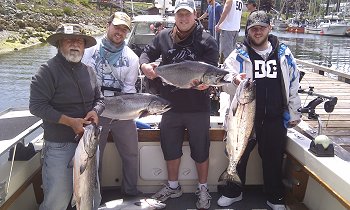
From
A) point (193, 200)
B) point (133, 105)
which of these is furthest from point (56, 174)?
point (193, 200)

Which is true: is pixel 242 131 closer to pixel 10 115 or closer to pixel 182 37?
pixel 182 37

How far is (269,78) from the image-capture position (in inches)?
140

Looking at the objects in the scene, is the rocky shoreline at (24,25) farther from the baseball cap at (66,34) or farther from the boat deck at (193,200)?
the baseball cap at (66,34)

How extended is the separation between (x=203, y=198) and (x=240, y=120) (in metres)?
1.10

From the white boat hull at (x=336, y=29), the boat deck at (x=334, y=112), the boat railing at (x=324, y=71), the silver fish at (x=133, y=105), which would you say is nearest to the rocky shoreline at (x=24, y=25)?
the boat railing at (x=324, y=71)

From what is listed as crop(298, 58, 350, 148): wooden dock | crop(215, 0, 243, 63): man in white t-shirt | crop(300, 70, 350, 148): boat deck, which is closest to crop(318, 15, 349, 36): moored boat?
crop(298, 58, 350, 148): wooden dock

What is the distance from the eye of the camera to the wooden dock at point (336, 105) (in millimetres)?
5402

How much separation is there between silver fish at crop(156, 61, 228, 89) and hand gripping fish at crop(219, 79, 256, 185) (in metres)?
0.21

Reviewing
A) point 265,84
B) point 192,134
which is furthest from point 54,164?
point 265,84

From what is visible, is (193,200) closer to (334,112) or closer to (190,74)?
(190,74)

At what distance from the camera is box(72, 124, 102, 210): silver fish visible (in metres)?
2.69

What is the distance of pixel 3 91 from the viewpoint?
1546cm

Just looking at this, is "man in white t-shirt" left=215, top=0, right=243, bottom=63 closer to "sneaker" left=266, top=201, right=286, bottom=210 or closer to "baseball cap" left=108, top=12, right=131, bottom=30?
"baseball cap" left=108, top=12, right=131, bottom=30

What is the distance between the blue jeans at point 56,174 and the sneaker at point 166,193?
47.5 inches
